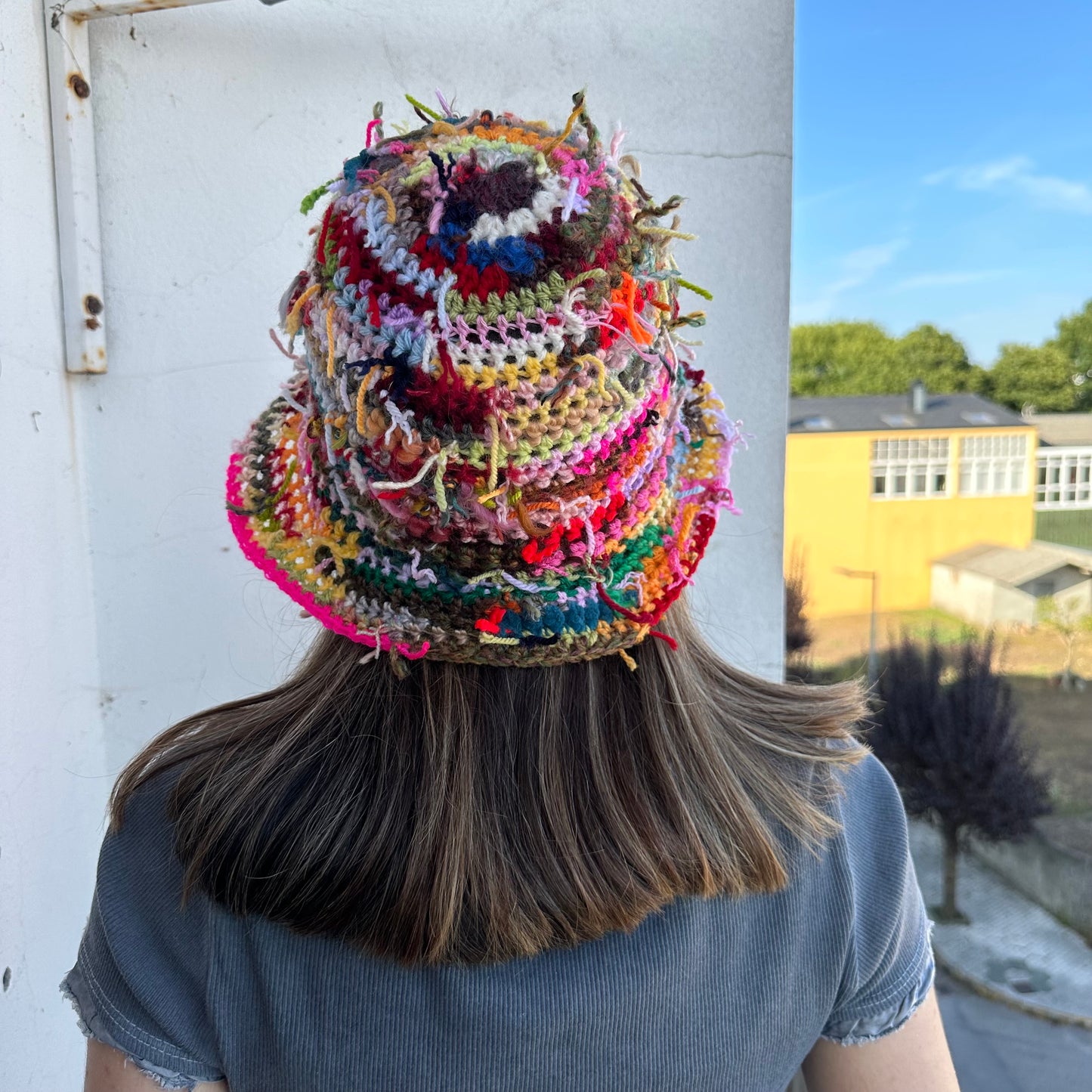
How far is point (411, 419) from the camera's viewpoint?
1.93ft

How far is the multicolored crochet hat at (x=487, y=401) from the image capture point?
0.58 m

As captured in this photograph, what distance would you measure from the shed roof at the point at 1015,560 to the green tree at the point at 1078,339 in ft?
1.46

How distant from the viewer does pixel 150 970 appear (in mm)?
699

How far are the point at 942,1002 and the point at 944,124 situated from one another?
2.36 meters

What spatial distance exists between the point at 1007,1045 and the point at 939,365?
182cm

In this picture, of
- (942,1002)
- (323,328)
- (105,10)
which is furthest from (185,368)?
(942,1002)

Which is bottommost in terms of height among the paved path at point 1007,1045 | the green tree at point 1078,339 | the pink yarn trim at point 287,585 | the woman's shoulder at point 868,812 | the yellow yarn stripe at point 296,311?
the paved path at point 1007,1045

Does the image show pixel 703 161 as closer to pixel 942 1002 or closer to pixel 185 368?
pixel 185 368

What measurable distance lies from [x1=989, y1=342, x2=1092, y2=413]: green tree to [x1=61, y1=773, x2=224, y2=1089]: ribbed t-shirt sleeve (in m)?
2.11

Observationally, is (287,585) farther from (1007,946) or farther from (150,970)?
(1007,946)

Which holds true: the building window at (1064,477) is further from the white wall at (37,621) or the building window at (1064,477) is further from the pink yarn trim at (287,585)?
the white wall at (37,621)

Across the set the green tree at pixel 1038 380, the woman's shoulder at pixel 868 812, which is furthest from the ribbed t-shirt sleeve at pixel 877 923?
the green tree at pixel 1038 380

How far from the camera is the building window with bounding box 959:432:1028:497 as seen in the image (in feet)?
6.49

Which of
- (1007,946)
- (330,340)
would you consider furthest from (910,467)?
(330,340)
